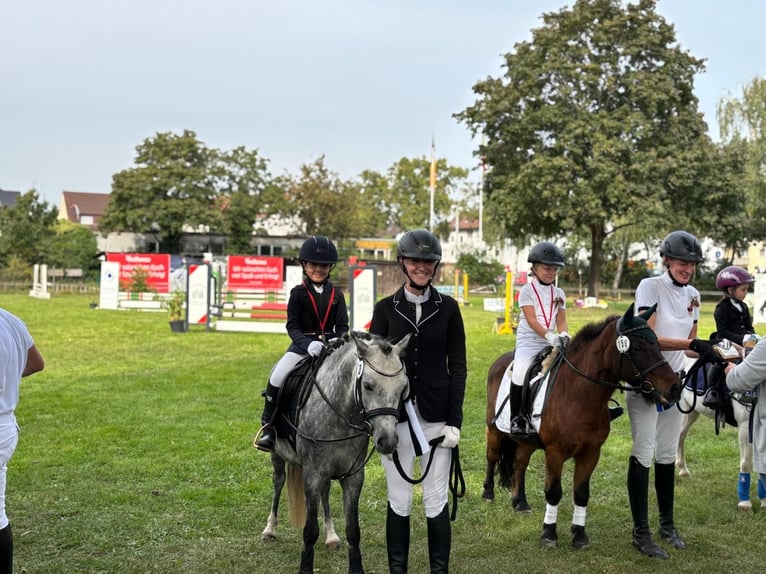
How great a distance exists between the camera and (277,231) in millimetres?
68000

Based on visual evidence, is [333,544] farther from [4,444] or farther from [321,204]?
[321,204]

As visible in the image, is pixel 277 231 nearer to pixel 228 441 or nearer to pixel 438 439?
pixel 228 441

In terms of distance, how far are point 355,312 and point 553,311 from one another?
38.7 ft

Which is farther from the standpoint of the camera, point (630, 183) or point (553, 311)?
point (630, 183)

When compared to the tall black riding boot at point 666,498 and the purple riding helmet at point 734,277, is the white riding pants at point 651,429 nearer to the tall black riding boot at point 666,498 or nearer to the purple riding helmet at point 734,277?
the tall black riding boot at point 666,498

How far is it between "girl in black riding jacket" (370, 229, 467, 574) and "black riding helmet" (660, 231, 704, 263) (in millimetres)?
1984

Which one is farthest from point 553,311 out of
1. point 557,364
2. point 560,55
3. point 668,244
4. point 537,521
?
point 560,55

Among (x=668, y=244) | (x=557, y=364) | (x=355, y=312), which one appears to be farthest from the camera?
(x=355, y=312)

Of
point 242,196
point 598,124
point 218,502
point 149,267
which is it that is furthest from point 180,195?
point 218,502

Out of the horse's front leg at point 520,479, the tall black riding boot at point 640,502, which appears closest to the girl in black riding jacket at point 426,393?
the tall black riding boot at point 640,502

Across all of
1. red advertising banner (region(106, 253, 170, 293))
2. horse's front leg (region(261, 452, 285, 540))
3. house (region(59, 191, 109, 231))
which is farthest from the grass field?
house (region(59, 191, 109, 231))

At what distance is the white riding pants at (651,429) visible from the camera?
521 centimetres

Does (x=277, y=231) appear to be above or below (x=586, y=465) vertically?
above

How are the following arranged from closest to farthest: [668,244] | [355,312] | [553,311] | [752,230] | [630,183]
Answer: [668,244]
[553,311]
[355,312]
[630,183]
[752,230]
